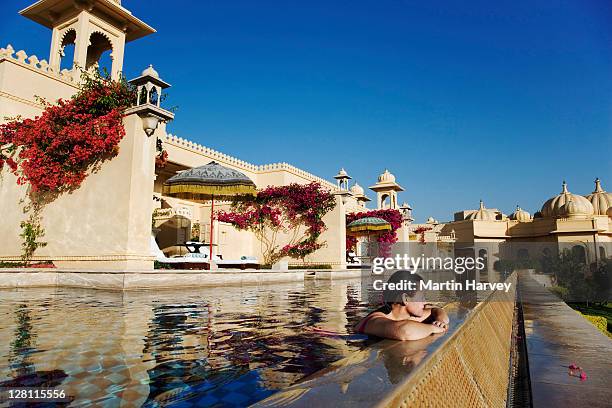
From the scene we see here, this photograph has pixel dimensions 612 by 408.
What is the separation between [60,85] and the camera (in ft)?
53.4

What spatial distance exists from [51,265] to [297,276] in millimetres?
7451

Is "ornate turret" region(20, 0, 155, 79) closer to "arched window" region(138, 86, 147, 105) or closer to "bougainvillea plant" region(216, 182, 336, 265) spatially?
"bougainvillea plant" region(216, 182, 336, 265)

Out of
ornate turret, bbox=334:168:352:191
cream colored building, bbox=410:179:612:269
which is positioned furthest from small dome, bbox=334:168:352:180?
cream colored building, bbox=410:179:612:269

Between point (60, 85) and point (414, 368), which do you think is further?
point (60, 85)

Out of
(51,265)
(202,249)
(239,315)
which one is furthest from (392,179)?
(239,315)

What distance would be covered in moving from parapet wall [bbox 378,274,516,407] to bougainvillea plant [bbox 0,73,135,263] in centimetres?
969

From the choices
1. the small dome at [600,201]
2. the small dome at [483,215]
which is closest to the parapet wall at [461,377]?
the small dome at [600,201]

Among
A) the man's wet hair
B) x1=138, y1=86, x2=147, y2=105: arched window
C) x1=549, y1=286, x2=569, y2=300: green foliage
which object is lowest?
x1=549, y1=286, x2=569, y2=300: green foliage

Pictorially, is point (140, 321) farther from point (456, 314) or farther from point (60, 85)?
point (60, 85)

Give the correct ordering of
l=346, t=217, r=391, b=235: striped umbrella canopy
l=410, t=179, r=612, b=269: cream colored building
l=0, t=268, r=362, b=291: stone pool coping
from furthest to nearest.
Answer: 1. l=410, t=179, r=612, b=269: cream colored building
2. l=346, t=217, r=391, b=235: striped umbrella canopy
3. l=0, t=268, r=362, b=291: stone pool coping

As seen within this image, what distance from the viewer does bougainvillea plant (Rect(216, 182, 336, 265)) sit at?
758 inches

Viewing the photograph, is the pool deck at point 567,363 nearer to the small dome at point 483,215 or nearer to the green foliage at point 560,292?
the green foliage at point 560,292

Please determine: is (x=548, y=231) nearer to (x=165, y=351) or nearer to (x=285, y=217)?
(x=285, y=217)

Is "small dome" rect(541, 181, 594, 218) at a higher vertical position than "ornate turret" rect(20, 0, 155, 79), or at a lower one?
lower
